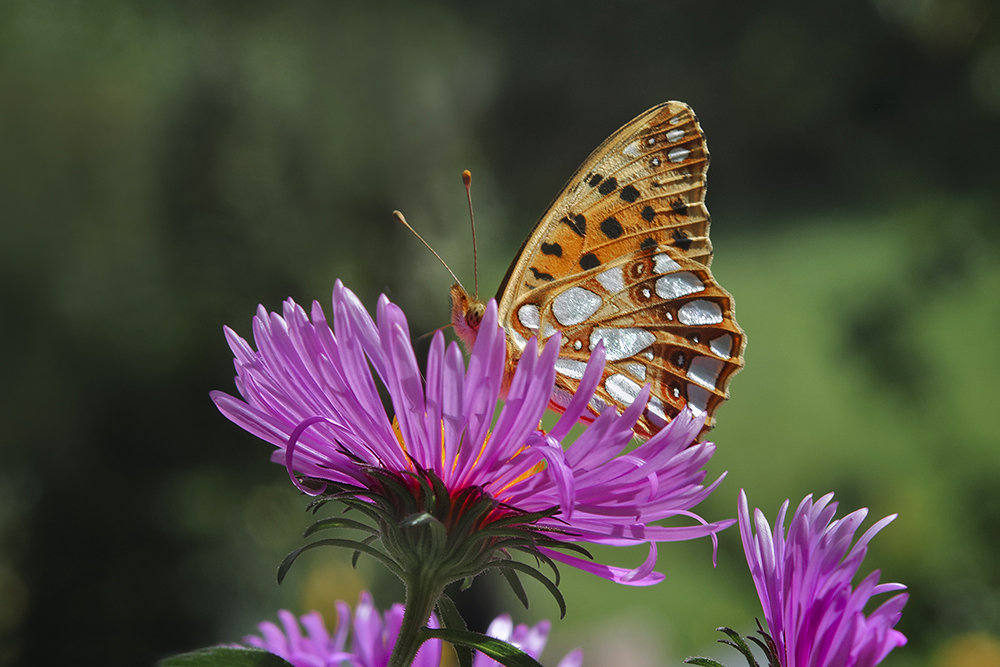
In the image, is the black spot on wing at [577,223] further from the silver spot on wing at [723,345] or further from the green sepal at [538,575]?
the green sepal at [538,575]

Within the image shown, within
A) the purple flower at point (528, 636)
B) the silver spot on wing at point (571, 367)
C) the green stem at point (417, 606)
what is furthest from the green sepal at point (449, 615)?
the silver spot on wing at point (571, 367)

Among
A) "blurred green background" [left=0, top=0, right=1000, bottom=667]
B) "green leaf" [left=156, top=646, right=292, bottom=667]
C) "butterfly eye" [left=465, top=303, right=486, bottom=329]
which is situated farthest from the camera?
"blurred green background" [left=0, top=0, right=1000, bottom=667]

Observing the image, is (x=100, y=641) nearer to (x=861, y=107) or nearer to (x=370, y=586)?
(x=370, y=586)

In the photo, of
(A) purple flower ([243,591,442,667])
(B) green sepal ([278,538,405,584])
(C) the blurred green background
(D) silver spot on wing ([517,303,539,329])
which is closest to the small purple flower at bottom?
(A) purple flower ([243,591,442,667])

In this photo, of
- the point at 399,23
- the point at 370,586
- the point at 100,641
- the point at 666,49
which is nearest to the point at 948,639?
the point at 370,586

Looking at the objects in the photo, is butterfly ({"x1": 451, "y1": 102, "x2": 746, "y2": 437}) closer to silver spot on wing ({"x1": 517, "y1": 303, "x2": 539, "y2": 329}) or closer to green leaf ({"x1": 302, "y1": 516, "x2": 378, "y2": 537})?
silver spot on wing ({"x1": 517, "y1": 303, "x2": 539, "y2": 329})

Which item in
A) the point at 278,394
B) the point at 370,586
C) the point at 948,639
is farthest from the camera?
the point at 948,639

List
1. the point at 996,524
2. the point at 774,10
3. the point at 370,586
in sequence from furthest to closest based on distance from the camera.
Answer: the point at 774,10 < the point at 996,524 < the point at 370,586
